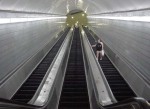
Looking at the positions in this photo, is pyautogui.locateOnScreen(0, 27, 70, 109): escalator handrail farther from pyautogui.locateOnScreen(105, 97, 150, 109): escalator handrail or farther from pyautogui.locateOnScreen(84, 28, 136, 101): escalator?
pyautogui.locateOnScreen(84, 28, 136, 101): escalator

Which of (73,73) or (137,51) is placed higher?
(137,51)

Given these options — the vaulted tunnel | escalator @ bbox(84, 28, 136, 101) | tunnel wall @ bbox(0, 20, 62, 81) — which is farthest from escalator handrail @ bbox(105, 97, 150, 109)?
tunnel wall @ bbox(0, 20, 62, 81)

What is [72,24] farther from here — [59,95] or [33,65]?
[59,95]

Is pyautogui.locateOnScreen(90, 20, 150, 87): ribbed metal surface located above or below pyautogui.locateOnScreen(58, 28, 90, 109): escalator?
above

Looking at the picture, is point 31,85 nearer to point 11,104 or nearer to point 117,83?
point 117,83

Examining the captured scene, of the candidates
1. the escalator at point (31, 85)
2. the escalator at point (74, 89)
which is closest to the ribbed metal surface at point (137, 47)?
the escalator at point (74, 89)

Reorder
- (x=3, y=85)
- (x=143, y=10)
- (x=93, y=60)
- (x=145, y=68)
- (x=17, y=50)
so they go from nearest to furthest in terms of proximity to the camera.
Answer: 1. (x=3, y=85)
2. (x=145, y=68)
3. (x=143, y=10)
4. (x=17, y=50)
5. (x=93, y=60)

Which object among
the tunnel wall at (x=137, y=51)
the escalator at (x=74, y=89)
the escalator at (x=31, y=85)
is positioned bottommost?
the escalator at (x=74, y=89)

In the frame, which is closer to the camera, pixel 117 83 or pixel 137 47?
pixel 117 83

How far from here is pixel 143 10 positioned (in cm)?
927

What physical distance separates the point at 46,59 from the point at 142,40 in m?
5.93

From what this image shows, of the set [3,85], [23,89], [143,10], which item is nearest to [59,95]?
[23,89]

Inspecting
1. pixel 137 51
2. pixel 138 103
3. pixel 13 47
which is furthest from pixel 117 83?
pixel 138 103

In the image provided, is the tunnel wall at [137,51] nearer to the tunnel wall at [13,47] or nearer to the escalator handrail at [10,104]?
the escalator handrail at [10,104]
